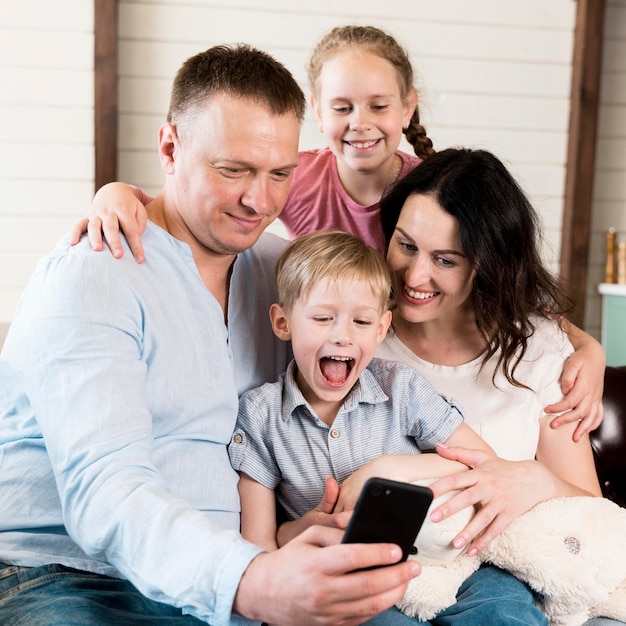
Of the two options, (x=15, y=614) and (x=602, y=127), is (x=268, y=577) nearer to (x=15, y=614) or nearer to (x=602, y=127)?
(x=15, y=614)

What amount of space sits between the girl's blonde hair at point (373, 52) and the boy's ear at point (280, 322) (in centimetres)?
100

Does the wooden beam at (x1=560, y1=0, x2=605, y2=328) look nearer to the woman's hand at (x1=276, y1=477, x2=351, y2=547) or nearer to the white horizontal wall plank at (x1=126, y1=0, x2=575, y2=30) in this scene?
the white horizontal wall plank at (x1=126, y1=0, x2=575, y2=30)

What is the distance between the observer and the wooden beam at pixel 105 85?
393cm

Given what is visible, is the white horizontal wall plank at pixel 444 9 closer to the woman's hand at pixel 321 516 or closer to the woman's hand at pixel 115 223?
the woman's hand at pixel 115 223

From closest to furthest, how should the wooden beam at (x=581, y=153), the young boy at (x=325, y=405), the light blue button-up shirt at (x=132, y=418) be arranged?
the light blue button-up shirt at (x=132, y=418) < the young boy at (x=325, y=405) < the wooden beam at (x=581, y=153)

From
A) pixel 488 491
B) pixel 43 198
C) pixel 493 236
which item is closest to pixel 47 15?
pixel 43 198

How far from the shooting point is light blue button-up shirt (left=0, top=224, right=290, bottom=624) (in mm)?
1183

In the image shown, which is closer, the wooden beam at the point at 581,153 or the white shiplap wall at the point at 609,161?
the wooden beam at the point at 581,153

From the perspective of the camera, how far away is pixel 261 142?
1675 millimetres

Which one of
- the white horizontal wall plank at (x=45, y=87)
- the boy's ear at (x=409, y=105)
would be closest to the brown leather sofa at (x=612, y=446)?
the boy's ear at (x=409, y=105)

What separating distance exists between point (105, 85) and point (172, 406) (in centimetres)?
276

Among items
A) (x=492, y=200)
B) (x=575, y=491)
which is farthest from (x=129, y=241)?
(x=575, y=491)

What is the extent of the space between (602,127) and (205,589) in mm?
4246

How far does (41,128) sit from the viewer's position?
395cm
